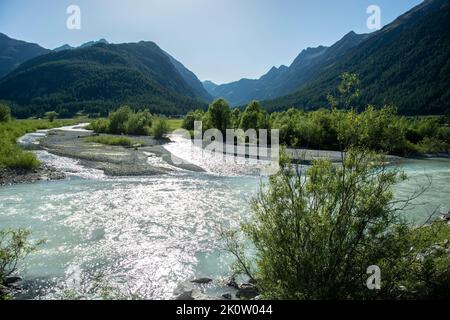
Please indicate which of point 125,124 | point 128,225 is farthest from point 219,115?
point 128,225

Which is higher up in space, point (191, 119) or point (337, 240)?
point (191, 119)

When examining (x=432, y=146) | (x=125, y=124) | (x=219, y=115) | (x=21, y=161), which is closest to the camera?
(x=21, y=161)

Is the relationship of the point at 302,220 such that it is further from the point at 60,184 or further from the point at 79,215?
the point at 60,184

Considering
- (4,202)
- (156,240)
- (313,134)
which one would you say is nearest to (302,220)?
(156,240)

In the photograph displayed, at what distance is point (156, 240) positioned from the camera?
2153 cm

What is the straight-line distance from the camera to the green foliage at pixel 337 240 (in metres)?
9.64

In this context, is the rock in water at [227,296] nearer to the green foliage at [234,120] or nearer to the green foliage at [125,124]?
the green foliage at [234,120]

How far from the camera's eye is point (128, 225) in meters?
24.1

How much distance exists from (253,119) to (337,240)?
86126 millimetres

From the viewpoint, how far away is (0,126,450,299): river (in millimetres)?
16328

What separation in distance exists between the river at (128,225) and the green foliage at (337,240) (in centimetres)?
657

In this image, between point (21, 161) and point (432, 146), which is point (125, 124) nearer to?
point (21, 161)

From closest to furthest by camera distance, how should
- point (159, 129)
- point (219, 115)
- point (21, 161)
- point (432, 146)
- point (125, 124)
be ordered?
point (21, 161), point (432, 146), point (219, 115), point (159, 129), point (125, 124)

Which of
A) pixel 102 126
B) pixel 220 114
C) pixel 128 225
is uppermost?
pixel 220 114
